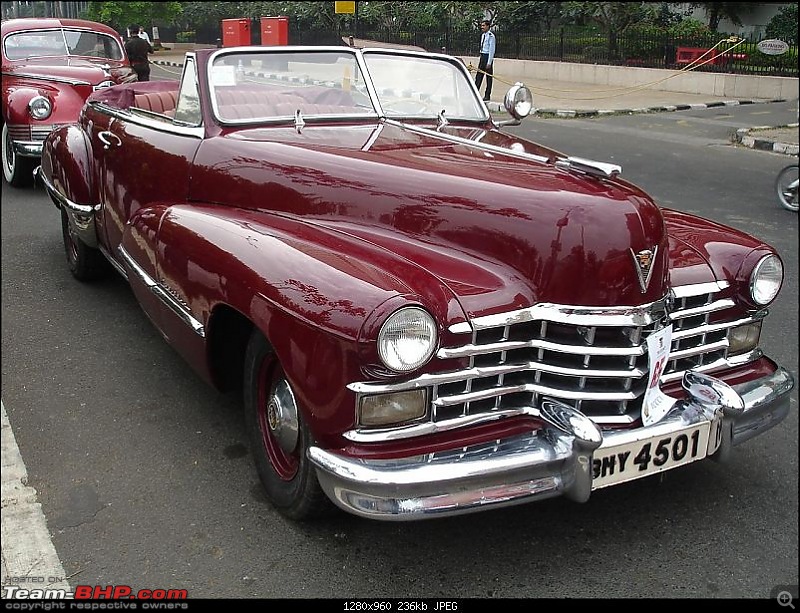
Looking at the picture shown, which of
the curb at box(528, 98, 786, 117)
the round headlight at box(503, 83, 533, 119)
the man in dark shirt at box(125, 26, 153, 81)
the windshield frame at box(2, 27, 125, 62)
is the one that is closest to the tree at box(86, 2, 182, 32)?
the man in dark shirt at box(125, 26, 153, 81)

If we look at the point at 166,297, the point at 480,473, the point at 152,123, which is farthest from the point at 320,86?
the point at 480,473

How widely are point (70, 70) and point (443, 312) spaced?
805 centimetres

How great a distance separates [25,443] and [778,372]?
10.2 feet

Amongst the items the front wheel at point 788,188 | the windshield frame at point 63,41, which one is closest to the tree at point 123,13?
the windshield frame at point 63,41

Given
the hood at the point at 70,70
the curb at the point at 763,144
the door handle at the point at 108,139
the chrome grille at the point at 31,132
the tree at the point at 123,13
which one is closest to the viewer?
the door handle at the point at 108,139

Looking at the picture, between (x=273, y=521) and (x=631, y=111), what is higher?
(x=631, y=111)

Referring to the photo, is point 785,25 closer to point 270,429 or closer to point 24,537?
point 270,429

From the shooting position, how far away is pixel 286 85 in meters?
4.20

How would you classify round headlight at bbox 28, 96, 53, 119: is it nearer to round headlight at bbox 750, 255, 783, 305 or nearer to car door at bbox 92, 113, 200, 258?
car door at bbox 92, 113, 200, 258

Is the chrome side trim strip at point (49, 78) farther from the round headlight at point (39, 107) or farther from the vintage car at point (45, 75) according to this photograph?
the round headlight at point (39, 107)

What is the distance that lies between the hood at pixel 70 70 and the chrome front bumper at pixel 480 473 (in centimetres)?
778

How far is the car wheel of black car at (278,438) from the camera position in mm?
2766

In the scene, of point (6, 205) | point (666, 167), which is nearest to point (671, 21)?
point (666, 167)

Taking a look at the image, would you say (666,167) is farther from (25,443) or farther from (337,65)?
(25,443)
